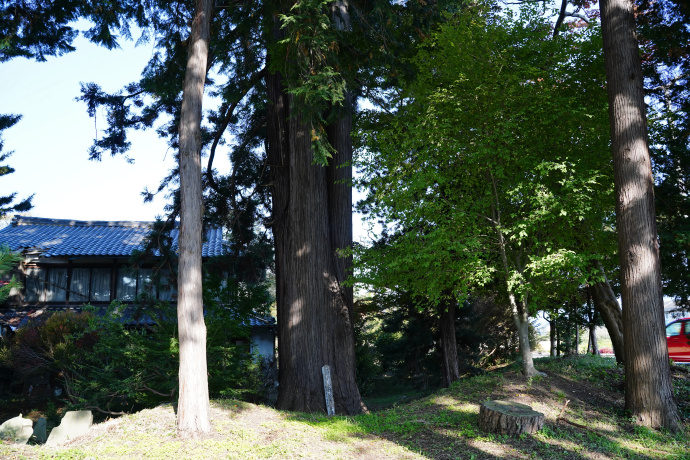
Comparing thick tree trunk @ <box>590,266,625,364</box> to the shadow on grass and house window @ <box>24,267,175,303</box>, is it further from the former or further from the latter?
house window @ <box>24,267,175,303</box>

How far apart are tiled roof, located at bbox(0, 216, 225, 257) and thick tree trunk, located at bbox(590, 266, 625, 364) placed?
12.3m

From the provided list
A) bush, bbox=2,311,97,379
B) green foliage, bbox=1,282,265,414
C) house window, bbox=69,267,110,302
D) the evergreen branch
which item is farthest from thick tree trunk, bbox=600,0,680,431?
house window, bbox=69,267,110,302

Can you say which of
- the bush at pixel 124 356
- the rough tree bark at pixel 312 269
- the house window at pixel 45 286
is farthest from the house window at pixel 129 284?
the rough tree bark at pixel 312 269

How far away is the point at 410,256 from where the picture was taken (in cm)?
880

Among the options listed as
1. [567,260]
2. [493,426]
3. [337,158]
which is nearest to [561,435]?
[493,426]

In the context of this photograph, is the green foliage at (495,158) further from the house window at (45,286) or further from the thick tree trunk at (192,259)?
the house window at (45,286)

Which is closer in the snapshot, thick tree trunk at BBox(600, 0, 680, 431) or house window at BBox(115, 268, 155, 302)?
thick tree trunk at BBox(600, 0, 680, 431)

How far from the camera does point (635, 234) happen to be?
7.79 metres

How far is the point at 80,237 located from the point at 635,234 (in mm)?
20831

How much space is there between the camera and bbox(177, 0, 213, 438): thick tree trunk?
6828 mm

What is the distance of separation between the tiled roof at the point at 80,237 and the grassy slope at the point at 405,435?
440 inches

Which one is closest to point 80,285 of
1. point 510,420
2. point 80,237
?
point 80,237

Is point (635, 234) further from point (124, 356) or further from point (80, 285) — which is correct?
point (80, 285)

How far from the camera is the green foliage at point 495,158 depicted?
9023 mm
